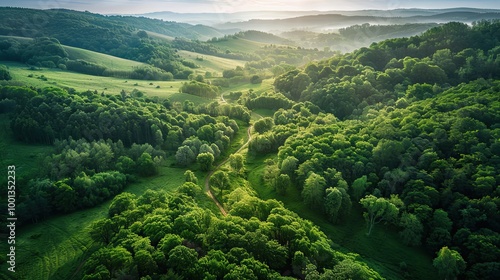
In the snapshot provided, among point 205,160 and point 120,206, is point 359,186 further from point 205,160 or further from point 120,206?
point 120,206

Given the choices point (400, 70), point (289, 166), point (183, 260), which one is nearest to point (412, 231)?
point (289, 166)

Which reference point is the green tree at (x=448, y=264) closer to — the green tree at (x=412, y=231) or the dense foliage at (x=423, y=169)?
the dense foliage at (x=423, y=169)

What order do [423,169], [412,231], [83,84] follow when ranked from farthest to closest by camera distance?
[83,84] → [423,169] → [412,231]

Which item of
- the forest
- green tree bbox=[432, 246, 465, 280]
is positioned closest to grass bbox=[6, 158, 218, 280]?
the forest

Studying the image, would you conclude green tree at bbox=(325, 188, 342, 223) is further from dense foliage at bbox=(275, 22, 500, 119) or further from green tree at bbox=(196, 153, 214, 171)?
dense foliage at bbox=(275, 22, 500, 119)

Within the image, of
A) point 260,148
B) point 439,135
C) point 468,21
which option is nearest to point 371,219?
point 439,135

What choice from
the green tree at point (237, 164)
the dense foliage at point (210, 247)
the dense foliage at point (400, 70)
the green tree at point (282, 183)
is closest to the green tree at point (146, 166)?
the green tree at point (237, 164)

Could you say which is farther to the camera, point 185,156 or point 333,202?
point 185,156
